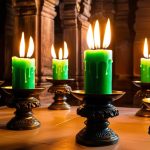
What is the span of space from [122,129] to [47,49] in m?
2.56

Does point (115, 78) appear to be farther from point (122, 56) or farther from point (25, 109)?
point (25, 109)

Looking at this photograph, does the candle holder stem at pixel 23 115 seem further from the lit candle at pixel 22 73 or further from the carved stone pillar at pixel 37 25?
the carved stone pillar at pixel 37 25

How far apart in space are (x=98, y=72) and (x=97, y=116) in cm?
21

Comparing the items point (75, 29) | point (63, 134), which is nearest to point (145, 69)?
point (63, 134)

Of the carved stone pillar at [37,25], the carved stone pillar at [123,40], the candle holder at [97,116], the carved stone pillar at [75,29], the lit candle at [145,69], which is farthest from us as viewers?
the carved stone pillar at [123,40]

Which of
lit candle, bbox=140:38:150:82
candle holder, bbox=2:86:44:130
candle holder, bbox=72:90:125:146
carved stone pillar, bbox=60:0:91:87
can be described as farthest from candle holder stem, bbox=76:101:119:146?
carved stone pillar, bbox=60:0:91:87

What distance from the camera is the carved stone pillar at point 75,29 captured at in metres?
4.82

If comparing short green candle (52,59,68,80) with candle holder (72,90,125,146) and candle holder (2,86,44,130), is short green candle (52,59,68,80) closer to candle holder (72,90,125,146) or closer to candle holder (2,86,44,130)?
candle holder (2,86,44,130)

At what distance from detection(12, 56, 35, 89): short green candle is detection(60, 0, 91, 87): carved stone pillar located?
3147 millimetres

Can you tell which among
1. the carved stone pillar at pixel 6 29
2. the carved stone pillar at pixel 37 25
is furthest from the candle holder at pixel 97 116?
the carved stone pillar at pixel 6 29

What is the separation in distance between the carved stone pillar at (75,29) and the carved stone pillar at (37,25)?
75cm

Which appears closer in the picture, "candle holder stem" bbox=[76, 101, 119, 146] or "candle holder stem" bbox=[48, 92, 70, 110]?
"candle holder stem" bbox=[76, 101, 119, 146]

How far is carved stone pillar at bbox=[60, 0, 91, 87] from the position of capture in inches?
190

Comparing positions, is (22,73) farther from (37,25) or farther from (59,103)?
(37,25)
